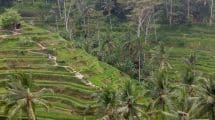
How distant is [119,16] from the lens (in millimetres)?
139250

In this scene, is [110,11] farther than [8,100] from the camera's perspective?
Yes

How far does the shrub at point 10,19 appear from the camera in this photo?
337 ft

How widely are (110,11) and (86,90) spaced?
63.9m

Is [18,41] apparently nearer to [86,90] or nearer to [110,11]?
[86,90]

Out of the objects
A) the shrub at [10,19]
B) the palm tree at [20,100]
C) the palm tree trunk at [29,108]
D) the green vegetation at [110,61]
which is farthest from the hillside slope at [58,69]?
the palm tree trunk at [29,108]

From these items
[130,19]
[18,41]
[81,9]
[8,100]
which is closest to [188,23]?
[130,19]

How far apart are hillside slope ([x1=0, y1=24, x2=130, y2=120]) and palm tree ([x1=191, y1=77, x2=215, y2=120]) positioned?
16069 mm

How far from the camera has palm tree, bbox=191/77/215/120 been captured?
58053mm

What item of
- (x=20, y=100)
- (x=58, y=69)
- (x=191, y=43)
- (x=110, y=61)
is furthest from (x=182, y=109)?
(x=191, y=43)

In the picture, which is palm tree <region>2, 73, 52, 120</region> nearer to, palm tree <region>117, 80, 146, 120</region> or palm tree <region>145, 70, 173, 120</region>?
palm tree <region>117, 80, 146, 120</region>

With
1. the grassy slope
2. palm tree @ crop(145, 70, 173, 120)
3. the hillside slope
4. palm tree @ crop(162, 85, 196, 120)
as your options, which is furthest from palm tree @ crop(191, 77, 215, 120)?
the grassy slope

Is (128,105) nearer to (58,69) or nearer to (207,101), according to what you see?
(207,101)

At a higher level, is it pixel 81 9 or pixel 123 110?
pixel 81 9

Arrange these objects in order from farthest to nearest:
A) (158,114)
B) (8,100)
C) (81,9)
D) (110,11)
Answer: (110,11) < (81,9) < (158,114) < (8,100)
